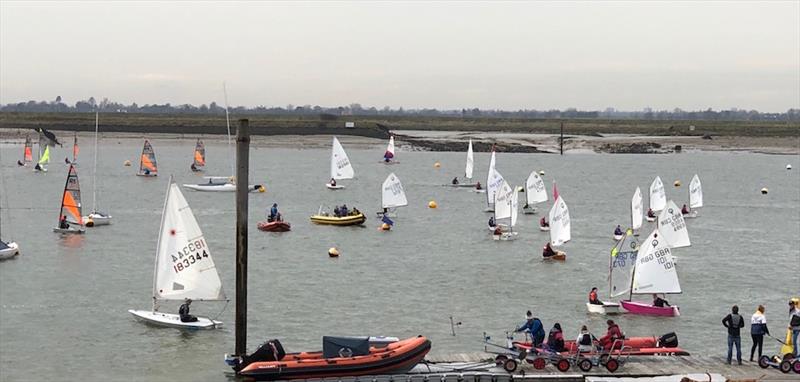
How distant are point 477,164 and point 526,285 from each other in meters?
90.7

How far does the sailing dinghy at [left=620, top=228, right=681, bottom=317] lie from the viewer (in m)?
36.3

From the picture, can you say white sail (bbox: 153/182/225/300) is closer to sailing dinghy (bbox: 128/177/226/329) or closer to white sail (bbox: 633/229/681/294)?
sailing dinghy (bbox: 128/177/226/329)

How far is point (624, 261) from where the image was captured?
37.9m

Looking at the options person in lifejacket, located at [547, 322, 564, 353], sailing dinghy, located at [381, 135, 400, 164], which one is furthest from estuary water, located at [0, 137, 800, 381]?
sailing dinghy, located at [381, 135, 400, 164]

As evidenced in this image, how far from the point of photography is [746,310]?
128 ft

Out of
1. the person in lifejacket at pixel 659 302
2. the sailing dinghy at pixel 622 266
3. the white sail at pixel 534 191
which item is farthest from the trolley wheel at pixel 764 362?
the white sail at pixel 534 191

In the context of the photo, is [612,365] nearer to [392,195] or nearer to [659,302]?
[659,302]

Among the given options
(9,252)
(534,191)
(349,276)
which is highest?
(534,191)

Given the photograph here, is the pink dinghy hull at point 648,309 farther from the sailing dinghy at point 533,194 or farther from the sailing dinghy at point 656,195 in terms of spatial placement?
the sailing dinghy at point 533,194

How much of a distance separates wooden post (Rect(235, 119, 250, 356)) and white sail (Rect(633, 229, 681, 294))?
50.1 feet

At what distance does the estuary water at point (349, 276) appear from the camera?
108ft

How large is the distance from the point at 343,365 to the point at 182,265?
11.0 m

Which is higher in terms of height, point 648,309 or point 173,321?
point 648,309

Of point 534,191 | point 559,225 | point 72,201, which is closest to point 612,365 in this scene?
point 559,225
